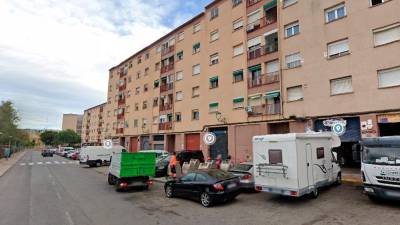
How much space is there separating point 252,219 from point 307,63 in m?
15.0

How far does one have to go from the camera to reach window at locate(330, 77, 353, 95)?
1844 cm

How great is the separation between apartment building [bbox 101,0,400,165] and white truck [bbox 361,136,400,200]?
7.66 metres

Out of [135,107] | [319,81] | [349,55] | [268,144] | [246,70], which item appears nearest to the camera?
[268,144]

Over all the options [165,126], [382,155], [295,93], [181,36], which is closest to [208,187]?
[382,155]

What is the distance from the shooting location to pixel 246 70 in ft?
83.5

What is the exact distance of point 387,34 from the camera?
17.0 meters

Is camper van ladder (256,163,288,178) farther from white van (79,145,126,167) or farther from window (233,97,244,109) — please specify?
white van (79,145,126,167)

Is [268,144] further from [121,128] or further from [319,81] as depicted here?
[121,128]

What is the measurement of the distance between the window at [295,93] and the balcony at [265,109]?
43.7 inches

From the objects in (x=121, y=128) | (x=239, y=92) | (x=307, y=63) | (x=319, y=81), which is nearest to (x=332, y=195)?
(x=319, y=81)

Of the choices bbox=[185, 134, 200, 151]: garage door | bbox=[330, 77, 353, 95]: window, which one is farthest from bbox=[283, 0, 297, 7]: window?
bbox=[185, 134, 200, 151]: garage door

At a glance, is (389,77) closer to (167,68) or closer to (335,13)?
(335,13)

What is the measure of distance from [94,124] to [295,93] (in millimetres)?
83861

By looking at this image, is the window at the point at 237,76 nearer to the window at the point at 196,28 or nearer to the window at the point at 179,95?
the window at the point at 196,28
